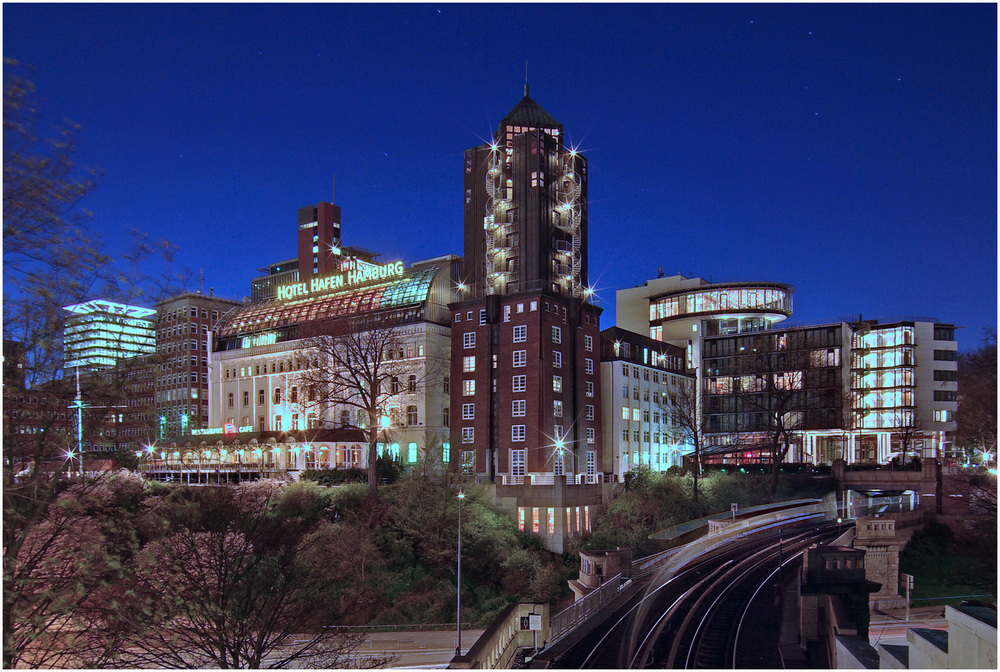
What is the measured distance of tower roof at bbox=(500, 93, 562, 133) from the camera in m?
84.6

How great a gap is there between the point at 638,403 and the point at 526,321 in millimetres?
22748

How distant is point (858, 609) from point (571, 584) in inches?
715

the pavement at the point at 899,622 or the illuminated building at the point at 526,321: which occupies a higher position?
the illuminated building at the point at 526,321

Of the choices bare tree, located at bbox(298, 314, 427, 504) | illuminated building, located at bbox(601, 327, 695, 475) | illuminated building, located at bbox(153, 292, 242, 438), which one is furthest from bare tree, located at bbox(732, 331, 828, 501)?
illuminated building, located at bbox(153, 292, 242, 438)

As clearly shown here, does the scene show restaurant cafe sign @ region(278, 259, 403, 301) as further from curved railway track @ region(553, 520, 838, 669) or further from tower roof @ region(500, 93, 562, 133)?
curved railway track @ region(553, 520, 838, 669)

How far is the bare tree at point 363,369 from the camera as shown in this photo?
69562 millimetres

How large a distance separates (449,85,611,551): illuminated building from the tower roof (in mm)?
→ 180

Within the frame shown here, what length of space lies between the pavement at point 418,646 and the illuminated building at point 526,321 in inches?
898

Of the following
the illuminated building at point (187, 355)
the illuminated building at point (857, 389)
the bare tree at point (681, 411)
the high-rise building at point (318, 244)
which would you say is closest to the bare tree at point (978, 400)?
the illuminated building at point (857, 389)

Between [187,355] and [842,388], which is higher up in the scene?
[187,355]

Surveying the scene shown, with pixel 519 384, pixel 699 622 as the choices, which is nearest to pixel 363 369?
pixel 519 384

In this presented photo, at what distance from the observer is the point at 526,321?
251 ft

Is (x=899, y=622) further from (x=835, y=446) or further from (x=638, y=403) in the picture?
(x=835, y=446)

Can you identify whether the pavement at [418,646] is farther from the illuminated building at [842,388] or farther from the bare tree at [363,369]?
the illuminated building at [842,388]
